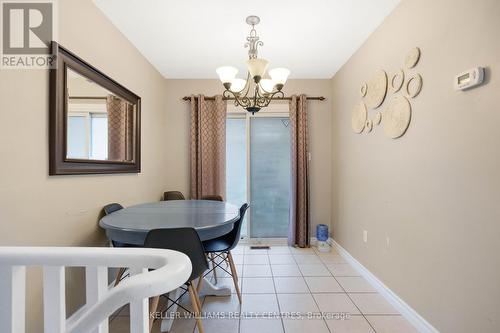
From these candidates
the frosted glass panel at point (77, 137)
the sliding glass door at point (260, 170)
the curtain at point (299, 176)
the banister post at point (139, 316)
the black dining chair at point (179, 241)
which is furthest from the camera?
the sliding glass door at point (260, 170)

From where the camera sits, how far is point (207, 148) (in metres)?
3.60

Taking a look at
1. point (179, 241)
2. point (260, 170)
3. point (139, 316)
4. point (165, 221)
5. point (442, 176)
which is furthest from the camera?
point (260, 170)

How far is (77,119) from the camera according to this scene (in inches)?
70.5

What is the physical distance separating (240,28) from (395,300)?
2802 mm

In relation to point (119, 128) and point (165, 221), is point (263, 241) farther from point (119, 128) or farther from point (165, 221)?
point (119, 128)

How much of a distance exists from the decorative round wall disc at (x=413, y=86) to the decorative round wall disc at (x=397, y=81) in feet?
0.26

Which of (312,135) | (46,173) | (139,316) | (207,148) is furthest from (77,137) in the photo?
(312,135)

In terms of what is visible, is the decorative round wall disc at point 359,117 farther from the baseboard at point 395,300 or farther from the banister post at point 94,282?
the banister post at point 94,282

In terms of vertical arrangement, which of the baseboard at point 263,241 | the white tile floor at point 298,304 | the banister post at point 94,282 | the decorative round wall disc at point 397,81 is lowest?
the white tile floor at point 298,304

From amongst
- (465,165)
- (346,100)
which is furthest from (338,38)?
(465,165)

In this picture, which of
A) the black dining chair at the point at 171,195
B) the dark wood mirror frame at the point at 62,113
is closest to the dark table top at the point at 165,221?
the dark wood mirror frame at the point at 62,113

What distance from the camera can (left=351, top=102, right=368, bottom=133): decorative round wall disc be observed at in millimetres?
2654

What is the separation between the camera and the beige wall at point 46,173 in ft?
4.30

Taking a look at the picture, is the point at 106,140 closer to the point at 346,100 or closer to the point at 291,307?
the point at 291,307
